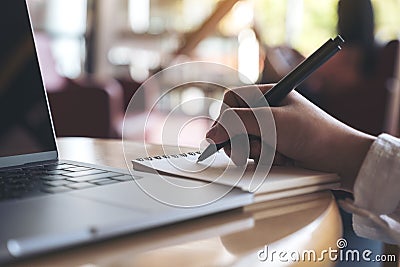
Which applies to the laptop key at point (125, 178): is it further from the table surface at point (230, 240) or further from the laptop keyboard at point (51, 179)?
the table surface at point (230, 240)

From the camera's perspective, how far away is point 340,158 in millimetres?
600

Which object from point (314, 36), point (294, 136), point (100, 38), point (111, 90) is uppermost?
point (100, 38)

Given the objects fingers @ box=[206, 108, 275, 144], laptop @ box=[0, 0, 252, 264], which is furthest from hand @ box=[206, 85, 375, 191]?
laptop @ box=[0, 0, 252, 264]

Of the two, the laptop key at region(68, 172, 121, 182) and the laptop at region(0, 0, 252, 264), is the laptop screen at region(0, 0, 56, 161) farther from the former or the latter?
the laptop key at region(68, 172, 121, 182)

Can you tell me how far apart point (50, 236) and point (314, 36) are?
4089mm

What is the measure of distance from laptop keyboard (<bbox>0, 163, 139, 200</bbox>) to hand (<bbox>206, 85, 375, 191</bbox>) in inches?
4.7

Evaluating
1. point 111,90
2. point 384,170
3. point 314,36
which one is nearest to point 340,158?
point 384,170

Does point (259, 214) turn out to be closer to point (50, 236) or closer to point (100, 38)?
point (50, 236)

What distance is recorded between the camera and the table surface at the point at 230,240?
1.10 feet

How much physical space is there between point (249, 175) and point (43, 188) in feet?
0.58

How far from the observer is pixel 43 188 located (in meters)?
0.47

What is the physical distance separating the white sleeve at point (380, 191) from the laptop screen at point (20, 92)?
0.33m

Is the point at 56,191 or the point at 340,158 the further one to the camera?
the point at 340,158
